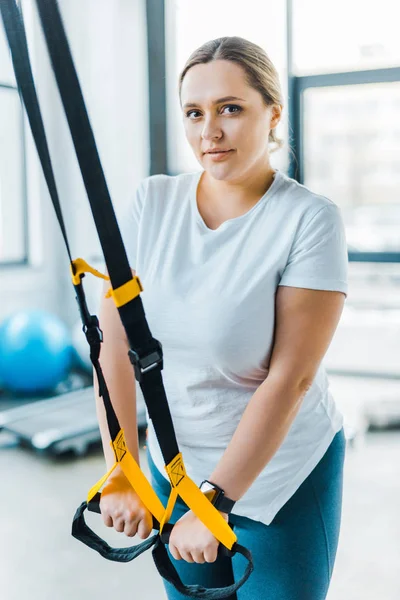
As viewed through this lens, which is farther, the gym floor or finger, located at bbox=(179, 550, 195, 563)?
the gym floor

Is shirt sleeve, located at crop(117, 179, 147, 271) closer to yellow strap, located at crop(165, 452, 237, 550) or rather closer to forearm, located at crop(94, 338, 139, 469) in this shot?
forearm, located at crop(94, 338, 139, 469)

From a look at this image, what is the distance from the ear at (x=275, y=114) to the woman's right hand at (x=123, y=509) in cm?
57

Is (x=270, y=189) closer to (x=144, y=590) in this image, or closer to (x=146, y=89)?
(x=144, y=590)

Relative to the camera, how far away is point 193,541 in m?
0.79

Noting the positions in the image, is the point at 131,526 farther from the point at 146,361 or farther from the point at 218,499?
the point at 146,361

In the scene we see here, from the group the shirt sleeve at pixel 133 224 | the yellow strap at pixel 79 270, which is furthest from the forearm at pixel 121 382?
the yellow strap at pixel 79 270

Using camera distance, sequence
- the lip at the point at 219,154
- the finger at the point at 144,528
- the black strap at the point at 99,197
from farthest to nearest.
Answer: the lip at the point at 219,154
the finger at the point at 144,528
the black strap at the point at 99,197

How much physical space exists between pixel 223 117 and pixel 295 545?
0.65 m

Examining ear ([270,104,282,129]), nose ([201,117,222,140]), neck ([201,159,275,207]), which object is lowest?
neck ([201,159,275,207])

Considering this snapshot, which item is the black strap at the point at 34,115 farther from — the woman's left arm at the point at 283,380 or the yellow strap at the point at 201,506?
the woman's left arm at the point at 283,380

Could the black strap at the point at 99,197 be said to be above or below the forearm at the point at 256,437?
above

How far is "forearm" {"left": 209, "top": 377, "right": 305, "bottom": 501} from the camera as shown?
90 centimetres

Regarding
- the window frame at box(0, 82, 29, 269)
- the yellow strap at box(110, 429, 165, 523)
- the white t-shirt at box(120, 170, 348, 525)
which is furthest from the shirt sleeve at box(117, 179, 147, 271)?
the window frame at box(0, 82, 29, 269)

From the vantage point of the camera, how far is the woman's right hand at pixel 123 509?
853 millimetres
